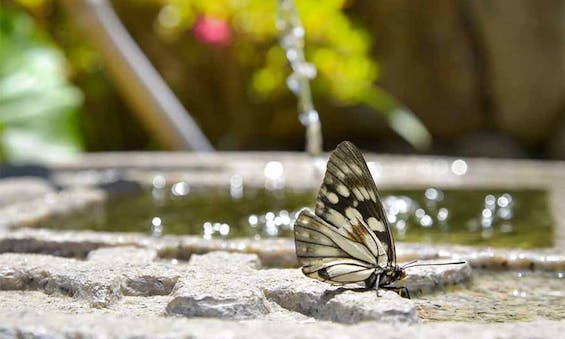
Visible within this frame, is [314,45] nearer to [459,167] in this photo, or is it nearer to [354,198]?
[459,167]

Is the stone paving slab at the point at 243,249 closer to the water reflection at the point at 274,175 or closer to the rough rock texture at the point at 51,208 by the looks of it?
the rough rock texture at the point at 51,208

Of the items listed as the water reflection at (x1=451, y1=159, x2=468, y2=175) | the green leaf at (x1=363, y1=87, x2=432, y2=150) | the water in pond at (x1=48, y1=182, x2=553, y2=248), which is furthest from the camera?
the green leaf at (x1=363, y1=87, x2=432, y2=150)

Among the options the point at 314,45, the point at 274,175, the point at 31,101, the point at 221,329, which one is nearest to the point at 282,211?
the point at 274,175

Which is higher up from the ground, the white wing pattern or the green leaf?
the green leaf

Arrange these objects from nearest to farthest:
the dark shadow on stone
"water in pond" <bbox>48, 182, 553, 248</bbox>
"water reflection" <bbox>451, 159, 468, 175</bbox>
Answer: the dark shadow on stone
"water in pond" <bbox>48, 182, 553, 248</bbox>
"water reflection" <bbox>451, 159, 468, 175</bbox>

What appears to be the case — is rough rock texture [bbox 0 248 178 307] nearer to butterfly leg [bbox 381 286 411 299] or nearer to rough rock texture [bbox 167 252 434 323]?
rough rock texture [bbox 167 252 434 323]

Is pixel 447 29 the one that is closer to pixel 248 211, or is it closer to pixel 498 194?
pixel 498 194

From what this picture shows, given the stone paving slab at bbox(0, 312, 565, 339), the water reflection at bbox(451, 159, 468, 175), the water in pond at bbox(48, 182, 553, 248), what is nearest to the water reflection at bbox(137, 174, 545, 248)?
the water in pond at bbox(48, 182, 553, 248)
